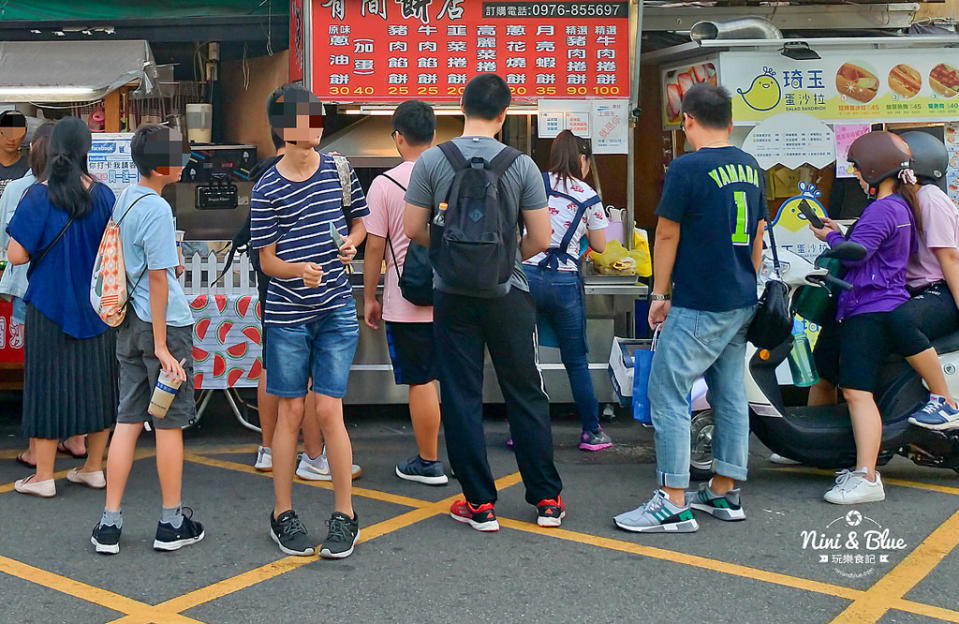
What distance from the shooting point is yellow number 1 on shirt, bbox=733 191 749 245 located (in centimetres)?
459

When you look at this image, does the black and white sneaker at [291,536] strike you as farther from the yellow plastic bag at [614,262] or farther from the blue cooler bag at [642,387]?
the yellow plastic bag at [614,262]

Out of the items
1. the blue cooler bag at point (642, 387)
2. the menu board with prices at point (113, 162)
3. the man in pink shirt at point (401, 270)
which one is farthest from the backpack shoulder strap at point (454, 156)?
the menu board with prices at point (113, 162)

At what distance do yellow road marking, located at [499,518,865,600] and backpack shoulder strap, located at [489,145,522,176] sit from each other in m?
1.55

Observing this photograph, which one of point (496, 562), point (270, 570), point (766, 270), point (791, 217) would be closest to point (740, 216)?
point (766, 270)

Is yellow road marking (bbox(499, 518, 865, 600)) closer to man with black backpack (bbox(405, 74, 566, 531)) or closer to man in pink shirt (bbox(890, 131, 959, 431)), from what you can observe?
man with black backpack (bbox(405, 74, 566, 531))

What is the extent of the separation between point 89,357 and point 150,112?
388 centimetres

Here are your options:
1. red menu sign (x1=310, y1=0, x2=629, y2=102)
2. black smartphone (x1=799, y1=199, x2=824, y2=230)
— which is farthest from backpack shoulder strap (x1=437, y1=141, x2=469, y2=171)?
red menu sign (x1=310, y1=0, x2=629, y2=102)

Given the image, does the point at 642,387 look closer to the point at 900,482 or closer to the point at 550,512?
the point at 550,512

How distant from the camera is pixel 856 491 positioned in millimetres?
5078

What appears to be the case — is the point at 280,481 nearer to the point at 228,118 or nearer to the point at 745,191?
the point at 745,191

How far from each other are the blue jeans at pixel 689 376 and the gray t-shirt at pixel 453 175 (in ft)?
2.51

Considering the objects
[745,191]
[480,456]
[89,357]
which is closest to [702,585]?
[480,456]

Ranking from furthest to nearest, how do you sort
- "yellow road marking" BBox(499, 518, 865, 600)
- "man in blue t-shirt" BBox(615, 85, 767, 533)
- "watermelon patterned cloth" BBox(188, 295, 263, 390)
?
1. "watermelon patterned cloth" BBox(188, 295, 263, 390)
2. "man in blue t-shirt" BBox(615, 85, 767, 533)
3. "yellow road marking" BBox(499, 518, 865, 600)

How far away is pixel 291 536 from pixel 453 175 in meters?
1.58
